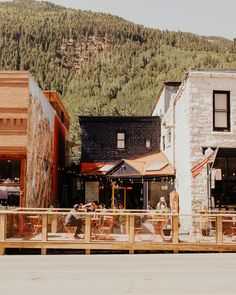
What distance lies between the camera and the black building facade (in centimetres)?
3356

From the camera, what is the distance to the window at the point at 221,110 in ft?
69.7

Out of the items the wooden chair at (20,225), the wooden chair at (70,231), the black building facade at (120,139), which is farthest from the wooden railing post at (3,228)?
the black building facade at (120,139)

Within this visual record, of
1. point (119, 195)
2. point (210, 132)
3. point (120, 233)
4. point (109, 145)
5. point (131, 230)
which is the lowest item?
point (120, 233)

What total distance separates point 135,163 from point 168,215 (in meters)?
12.0

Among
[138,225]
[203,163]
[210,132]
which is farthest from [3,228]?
[210,132]

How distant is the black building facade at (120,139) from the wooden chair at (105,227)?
16.8m

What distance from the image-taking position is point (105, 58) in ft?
547

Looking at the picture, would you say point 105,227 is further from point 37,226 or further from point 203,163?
point 203,163

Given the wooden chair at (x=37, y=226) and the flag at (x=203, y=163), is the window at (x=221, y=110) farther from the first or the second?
the wooden chair at (x=37, y=226)

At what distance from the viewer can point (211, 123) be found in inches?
826

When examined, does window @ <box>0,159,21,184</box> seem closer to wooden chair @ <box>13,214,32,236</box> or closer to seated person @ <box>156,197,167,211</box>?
wooden chair @ <box>13,214,32,236</box>

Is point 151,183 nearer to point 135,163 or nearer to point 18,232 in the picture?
point 135,163

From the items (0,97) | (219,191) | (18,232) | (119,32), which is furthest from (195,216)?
(119,32)
